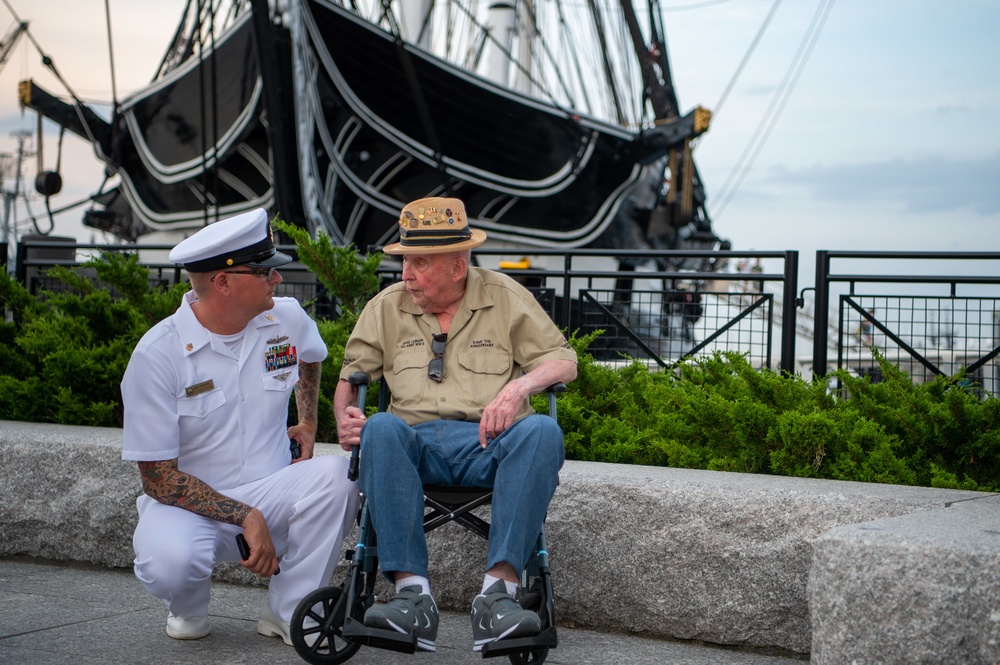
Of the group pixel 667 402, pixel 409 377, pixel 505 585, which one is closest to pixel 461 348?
pixel 409 377

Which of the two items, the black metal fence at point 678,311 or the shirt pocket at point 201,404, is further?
the black metal fence at point 678,311

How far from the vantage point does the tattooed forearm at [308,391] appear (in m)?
3.60

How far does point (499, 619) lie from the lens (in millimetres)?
2623

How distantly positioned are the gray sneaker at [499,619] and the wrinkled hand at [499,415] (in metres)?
0.46

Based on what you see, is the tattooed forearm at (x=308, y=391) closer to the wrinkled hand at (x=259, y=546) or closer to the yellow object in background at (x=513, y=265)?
the wrinkled hand at (x=259, y=546)

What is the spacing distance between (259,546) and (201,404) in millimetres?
508

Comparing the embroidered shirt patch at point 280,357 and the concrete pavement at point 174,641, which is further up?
the embroidered shirt patch at point 280,357

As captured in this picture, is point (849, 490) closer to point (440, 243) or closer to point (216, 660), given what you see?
point (440, 243)

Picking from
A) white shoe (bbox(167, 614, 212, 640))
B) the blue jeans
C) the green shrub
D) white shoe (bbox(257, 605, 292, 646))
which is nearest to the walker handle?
the blue jeans

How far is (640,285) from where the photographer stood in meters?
25.2

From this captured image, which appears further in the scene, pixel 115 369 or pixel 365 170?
pixel 365 170

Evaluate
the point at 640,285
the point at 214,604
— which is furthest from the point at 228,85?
the point at 214,604

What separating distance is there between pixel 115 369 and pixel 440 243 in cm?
296

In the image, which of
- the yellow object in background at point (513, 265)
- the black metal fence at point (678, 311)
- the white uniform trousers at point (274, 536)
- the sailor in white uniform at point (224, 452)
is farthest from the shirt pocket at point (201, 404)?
the yellow object in background at point (513, 265)
